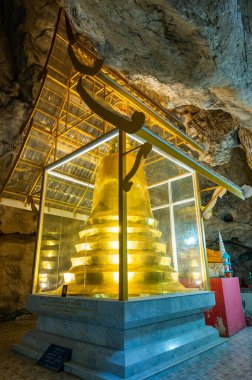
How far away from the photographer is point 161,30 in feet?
17.4

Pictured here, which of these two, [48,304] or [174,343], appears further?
[48,304]

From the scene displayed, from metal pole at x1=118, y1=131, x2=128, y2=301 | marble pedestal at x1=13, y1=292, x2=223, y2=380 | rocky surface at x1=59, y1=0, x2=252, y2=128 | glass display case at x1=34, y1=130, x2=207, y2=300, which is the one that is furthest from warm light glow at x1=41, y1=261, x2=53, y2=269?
rocky surface at x1=59, y1=0, x2=252, y2=128

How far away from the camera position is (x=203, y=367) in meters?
3.90

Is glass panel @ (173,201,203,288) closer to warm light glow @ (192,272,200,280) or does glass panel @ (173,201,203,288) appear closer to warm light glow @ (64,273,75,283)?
warm light glow @ (192,272,200,280)

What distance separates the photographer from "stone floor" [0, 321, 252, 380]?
3.58 metres

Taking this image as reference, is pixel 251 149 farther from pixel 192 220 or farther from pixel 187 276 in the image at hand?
pixel 187 276

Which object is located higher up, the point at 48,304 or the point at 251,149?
the point at 251,149

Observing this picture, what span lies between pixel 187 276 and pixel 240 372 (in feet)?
9.76

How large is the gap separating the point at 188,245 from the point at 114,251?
237 centimetres

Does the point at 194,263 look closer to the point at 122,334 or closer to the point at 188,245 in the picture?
the point at 188,245

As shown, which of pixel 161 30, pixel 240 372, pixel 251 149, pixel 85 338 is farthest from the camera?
pixel 251 149

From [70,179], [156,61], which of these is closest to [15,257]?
[70,179]

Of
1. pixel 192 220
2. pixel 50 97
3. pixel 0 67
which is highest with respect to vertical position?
pixel 0 67

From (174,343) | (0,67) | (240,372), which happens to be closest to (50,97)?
(0,67)
